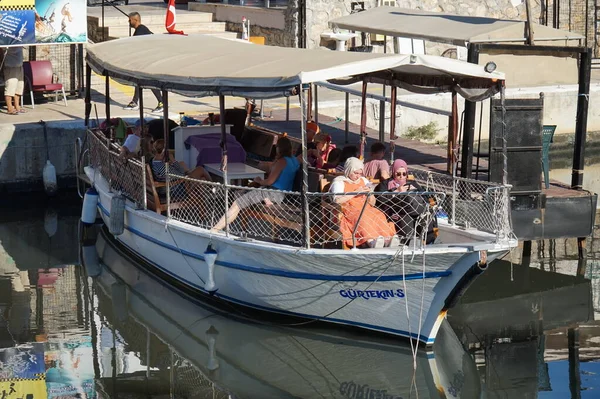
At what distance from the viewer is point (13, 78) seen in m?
19.5

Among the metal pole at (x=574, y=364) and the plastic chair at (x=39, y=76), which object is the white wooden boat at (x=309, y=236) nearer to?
the metal pole at (x=574, y=364)

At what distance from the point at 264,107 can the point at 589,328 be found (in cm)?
1035

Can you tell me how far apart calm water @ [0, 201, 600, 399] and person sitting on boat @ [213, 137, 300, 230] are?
4.33ft

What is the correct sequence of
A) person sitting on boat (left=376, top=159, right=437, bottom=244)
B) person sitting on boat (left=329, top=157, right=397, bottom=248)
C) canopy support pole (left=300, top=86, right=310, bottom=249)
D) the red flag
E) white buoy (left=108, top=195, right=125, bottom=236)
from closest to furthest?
canopy support pole (left=300, top=86, right=310, bottom=249) < person sitting on boat (left=376, top=159, right=437, bottom=244) < person sitting on boat (left=329, top=157, right=397, bottom=248) < white buoy (left=108, top=195, right=125, bottom=236) < the red flag

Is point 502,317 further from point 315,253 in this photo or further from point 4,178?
point 4,178

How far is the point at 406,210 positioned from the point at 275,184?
1615mm

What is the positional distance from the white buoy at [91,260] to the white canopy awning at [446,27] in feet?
17.2

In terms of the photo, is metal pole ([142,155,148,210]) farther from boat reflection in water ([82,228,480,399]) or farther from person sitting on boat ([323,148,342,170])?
person sitting on boat ([323,148,342,170])

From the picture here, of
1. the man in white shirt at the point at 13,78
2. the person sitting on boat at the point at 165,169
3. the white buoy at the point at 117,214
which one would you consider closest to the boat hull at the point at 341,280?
the person sitting on boat at the point at 165,169

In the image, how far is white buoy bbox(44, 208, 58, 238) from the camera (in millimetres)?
16734

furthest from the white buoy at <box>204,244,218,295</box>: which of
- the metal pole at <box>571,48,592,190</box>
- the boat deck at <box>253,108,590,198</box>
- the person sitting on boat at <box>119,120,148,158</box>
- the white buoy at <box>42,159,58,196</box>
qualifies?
the white buoy at <box>42,159,58,196</box>

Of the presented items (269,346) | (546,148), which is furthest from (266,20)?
(269,346)

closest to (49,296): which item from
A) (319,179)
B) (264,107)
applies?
(319,179)

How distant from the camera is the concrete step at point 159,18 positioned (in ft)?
85.1
